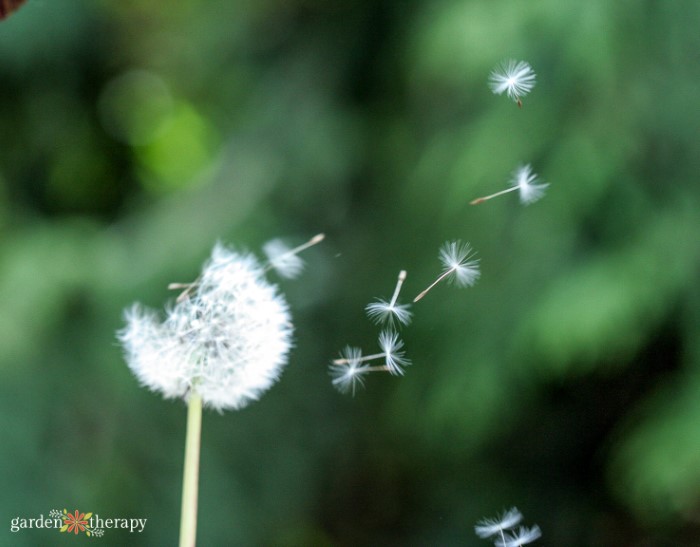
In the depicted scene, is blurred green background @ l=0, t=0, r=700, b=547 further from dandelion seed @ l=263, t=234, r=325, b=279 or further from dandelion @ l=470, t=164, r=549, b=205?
dandelion seed @ l=263, t=234, r=325, b=279

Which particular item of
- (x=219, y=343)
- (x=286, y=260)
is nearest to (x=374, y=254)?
(x=286, y=260)

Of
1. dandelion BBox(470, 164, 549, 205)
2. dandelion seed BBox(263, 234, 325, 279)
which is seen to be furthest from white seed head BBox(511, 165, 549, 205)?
dandelion seed BBox(263, 234, 325, 279)

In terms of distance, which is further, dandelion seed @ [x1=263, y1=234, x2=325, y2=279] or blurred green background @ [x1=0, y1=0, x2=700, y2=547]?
blurred green background @ [x1=0, y1=0, x2=700, y2=547]

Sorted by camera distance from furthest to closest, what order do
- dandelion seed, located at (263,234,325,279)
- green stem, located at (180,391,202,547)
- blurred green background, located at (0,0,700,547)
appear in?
1. blurred green background, located at (0,0,700,547)
2. dandelion seed, located at (263,234,325,279)
3. green stem, located at (180,391,202,547)

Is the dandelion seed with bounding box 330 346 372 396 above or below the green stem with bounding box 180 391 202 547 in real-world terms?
above

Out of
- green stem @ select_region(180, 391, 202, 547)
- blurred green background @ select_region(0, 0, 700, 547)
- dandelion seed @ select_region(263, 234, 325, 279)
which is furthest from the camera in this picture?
blurred green background @ select_region(0, 0, 700, 547)

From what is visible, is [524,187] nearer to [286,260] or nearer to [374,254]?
[286,260]
